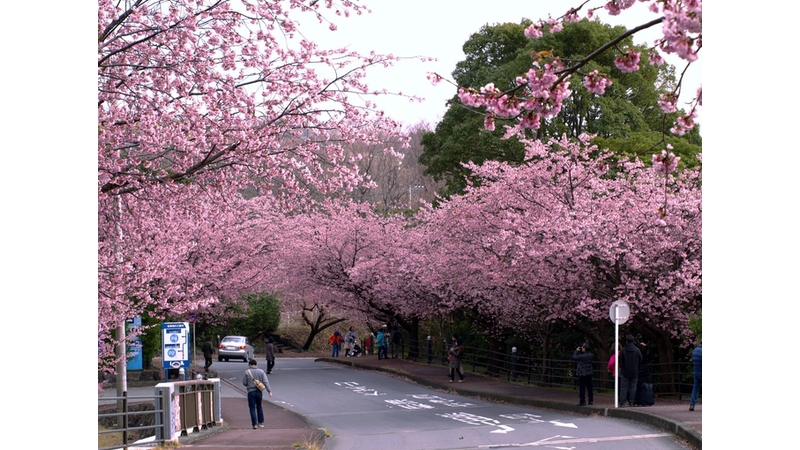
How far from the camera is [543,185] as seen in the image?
952 inches

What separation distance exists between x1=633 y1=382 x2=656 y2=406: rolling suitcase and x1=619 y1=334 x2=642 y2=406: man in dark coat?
0.46ft

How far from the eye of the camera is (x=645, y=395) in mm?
21438

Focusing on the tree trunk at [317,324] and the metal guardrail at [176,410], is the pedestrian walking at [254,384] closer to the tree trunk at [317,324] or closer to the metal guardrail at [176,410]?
the metal guardrail at [176,410]

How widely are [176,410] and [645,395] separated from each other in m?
10.3

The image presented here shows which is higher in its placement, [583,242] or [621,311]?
[583,242]

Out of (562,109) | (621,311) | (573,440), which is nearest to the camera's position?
(573,440)

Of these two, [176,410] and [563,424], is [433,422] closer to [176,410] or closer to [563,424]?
[563,424]

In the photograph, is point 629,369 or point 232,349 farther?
point 232,349

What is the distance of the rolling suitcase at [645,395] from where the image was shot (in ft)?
70.2

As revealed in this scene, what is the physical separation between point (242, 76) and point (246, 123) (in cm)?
64

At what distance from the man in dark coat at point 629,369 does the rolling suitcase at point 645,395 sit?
0.46ft

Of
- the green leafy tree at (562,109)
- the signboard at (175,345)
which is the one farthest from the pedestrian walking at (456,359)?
the signboard at (175,345)

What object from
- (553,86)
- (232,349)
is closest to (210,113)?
(553,86)

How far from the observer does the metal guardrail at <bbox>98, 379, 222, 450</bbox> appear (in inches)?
621
